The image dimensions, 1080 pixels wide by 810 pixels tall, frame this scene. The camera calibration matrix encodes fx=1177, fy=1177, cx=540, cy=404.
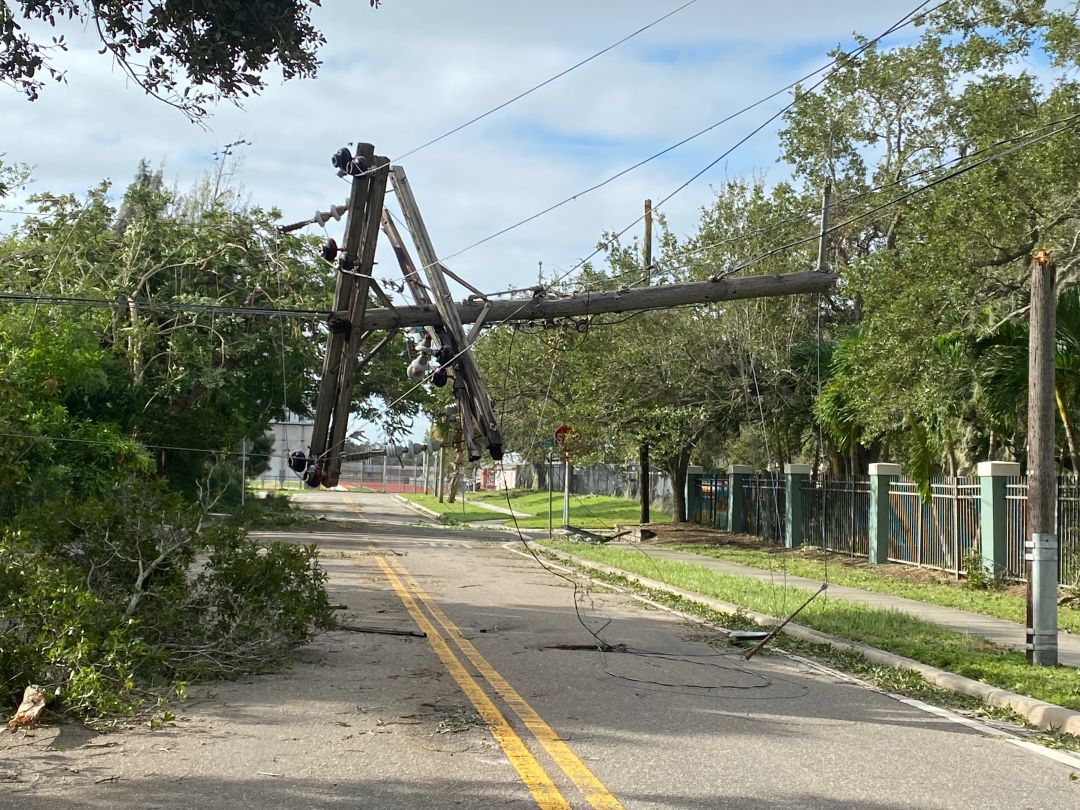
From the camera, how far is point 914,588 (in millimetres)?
19594

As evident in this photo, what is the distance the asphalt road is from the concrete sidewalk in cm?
297

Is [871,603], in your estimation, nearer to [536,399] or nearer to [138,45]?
[138,45]

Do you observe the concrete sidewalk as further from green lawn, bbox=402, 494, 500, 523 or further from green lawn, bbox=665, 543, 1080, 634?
green lawn, bbox=402, 494, 500, 523

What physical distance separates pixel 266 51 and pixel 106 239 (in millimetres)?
22541

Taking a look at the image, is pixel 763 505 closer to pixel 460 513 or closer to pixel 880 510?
pixel 880 510

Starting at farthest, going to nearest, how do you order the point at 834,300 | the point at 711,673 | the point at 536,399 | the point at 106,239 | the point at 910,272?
the point at 536,399
the point at 834,300
the point at 106,239
the point at 910,272
the point at 711,673

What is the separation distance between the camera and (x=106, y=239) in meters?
30.7

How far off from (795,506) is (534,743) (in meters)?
22.9

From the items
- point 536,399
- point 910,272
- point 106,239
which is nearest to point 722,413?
point 536,399

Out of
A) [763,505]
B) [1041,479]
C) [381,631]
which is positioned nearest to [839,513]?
[763,505]

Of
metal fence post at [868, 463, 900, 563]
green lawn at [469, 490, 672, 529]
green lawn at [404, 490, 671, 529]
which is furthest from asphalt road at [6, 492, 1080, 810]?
green lawn at [404, 490, 671, 529]

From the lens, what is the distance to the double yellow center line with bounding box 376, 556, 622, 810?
6.18 metres

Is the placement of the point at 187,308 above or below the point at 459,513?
above

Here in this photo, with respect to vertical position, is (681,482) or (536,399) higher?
(536,399)
